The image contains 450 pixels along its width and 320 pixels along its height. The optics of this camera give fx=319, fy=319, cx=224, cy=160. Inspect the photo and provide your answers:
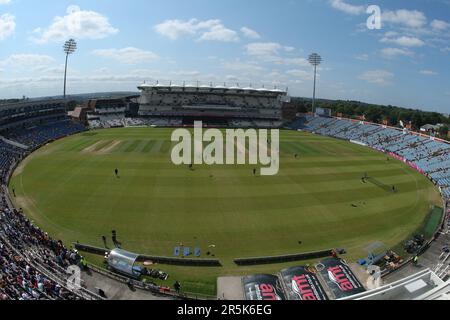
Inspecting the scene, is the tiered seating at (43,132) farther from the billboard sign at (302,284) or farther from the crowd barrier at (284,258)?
the billboard sign at (302,284)

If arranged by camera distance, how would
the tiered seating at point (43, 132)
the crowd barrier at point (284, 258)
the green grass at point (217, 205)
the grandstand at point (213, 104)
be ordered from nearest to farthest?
the crowd barrier at point (284, 258)
the green grass at point (217, 205)
the tiered seating at point (43, 132)
the grandstand at point (213, 104)

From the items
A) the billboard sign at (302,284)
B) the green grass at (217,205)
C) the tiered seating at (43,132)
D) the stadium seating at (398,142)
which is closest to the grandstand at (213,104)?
the stadium seating at (398,142)

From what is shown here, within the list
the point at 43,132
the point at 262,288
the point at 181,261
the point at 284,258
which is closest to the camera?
the point at 262,288

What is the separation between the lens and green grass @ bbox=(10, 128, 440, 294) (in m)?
25.8

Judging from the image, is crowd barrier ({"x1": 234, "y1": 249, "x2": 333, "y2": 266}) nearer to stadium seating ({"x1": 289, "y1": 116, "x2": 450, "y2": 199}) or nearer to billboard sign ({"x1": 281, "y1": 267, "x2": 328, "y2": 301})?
billboard sign ({"x1": 281, "y1": 267, "x2": 328, "y2": 301})

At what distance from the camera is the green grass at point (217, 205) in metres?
25.8

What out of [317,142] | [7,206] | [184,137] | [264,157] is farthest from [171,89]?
[7,206]

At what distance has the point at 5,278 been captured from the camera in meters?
16.6

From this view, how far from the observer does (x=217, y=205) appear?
32.9m

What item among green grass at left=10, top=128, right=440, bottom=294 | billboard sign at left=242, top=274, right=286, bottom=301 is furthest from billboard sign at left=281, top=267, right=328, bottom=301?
green grass at left=10, top=128, right=440, bottom=294

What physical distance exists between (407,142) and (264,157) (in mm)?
35259

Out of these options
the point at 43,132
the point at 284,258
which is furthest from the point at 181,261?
the point at 43,132

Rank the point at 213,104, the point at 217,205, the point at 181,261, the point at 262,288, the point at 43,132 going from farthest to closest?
the point at 213,104 < the point at 43,132 < the point at 217,205 < the point at 181,261 < the point at 262,288

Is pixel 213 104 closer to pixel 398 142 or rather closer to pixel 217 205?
pixel 398 142
